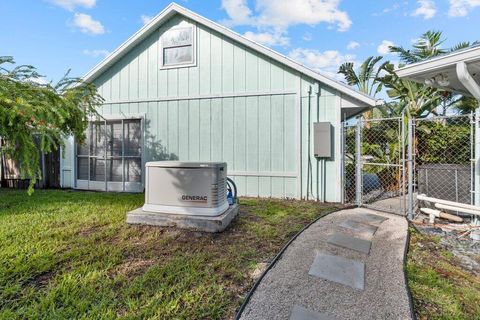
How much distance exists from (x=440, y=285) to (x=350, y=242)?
1043 mm

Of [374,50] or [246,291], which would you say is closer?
[246,291]

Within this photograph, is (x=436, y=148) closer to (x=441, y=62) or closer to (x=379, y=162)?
(x=379, y=162)

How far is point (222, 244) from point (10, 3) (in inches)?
225

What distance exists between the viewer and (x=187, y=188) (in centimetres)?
376

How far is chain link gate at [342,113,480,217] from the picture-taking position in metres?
4.80

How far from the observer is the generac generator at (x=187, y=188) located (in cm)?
368

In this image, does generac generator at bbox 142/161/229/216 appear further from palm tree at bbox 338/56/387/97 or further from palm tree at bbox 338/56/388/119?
palm tree at bbox 338/56/387/97

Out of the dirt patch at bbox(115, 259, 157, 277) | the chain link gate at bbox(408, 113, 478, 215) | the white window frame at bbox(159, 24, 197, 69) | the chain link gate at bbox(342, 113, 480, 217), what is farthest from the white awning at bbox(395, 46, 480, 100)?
the white window frame at bbox(159, 24, 197, 69)

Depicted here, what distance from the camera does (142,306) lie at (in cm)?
199

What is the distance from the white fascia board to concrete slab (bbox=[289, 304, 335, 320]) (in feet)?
12.2

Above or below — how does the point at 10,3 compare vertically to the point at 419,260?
above

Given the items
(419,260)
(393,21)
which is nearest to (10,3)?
(419,260)

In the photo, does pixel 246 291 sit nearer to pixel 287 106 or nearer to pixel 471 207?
pixel 471 207

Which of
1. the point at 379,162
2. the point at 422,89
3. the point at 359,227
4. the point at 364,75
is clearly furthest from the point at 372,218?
the point at 364,75
